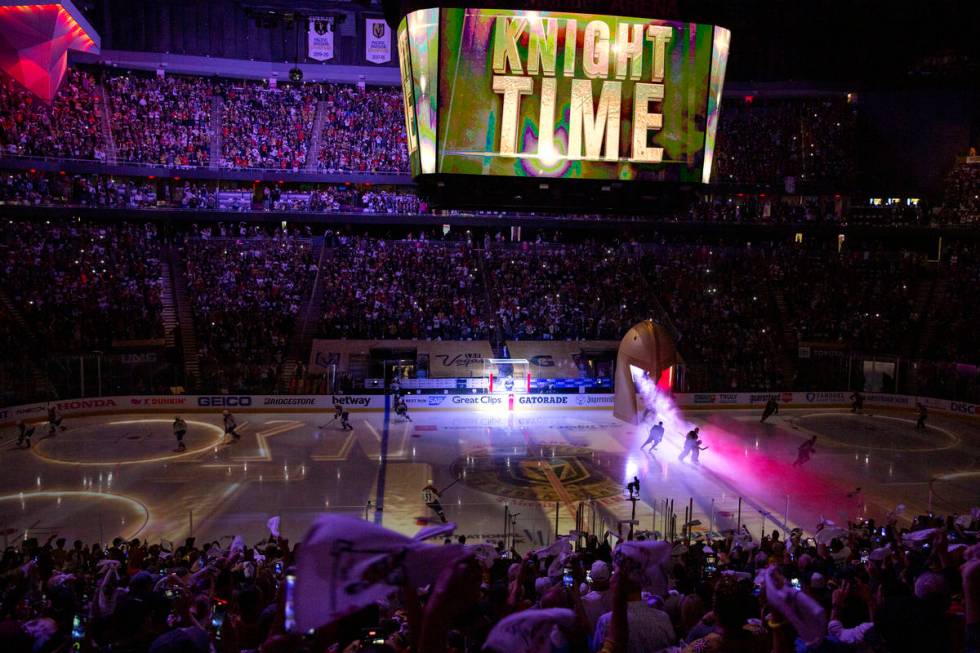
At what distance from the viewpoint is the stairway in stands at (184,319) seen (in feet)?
106

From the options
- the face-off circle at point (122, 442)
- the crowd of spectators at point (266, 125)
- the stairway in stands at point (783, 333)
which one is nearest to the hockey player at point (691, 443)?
the stairway in stands at point (783, 333)

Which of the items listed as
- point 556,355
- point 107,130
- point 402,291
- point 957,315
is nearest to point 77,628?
point 556,355

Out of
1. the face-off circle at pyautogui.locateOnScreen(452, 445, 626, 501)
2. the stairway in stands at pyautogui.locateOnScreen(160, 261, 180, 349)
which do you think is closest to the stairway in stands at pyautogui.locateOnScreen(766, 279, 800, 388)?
the face-off circle at pyautogui.locateOnScreen(452, 445, 626, 501)

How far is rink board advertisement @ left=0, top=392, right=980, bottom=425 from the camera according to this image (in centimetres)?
3053

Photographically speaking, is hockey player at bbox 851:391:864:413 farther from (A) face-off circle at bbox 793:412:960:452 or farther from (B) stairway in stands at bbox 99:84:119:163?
(B) stairway in stands at bbox 99:84:119:163

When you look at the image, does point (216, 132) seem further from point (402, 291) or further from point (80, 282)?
point (402, 291)

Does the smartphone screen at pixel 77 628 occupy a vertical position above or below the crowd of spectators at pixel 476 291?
below

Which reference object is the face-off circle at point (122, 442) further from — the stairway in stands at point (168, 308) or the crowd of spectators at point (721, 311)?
the crowd of spectators at point (721, 311)

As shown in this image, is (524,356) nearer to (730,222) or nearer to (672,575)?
(730,222)

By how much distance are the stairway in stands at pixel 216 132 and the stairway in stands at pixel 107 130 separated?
470cm

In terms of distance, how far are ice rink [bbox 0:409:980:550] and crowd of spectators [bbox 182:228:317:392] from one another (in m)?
2.08

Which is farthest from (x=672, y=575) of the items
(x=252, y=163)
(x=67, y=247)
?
(x=252, y=163)

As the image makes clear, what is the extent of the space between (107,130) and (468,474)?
29.9 metres

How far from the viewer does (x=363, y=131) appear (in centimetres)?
4462
